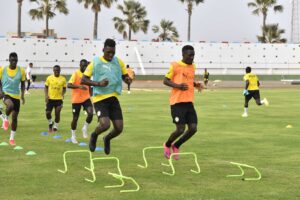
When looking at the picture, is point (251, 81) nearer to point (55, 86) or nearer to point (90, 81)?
point (55, 86)

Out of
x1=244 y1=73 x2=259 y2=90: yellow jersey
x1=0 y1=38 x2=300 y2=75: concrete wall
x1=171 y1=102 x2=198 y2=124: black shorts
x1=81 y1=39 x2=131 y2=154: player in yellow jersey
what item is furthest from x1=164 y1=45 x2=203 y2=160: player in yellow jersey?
x1=0 y1=38 x2=300 y2=75: concrete wall

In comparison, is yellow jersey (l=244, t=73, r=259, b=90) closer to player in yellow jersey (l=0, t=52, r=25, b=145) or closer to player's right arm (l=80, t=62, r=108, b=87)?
player in yellow jersey (l=0, t=52, r=25, b=145)

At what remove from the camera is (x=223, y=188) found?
8.07m

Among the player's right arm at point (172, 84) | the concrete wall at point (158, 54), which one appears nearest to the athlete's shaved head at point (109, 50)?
the player's right arm at point (172, 84)

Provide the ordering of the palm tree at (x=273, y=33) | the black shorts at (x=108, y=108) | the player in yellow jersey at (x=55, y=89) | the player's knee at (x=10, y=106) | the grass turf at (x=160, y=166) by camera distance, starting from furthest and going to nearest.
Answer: the palm tree at (x=273, y=33)
the player in yellow jersey at (x=55, y=89)
the player's knee at (x=10, y=106)
the black shorts at (x=108, y=108)
the grass turf at (x=160, y=166)

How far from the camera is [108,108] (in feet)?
31.2

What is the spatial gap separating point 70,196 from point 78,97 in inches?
259

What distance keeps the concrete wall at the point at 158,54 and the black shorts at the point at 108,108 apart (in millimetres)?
49266

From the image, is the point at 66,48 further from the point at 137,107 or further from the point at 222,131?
the point at 222,131

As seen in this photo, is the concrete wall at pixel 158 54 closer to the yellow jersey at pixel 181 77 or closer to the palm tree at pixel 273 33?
the palm tree at pixel 273 33

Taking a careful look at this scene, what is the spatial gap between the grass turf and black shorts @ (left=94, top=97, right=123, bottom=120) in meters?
0.94

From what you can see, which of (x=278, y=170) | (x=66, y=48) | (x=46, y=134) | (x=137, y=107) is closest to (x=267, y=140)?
(x=278, y=170)

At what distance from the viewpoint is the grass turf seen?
773 cm

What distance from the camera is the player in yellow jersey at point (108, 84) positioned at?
9305 mm
